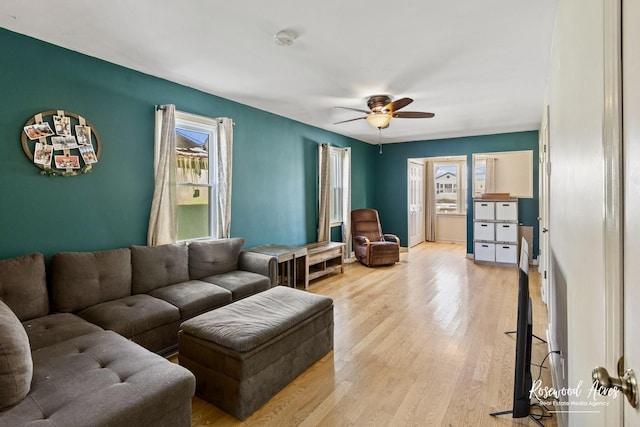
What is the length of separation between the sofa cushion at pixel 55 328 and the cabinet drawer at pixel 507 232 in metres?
6.30

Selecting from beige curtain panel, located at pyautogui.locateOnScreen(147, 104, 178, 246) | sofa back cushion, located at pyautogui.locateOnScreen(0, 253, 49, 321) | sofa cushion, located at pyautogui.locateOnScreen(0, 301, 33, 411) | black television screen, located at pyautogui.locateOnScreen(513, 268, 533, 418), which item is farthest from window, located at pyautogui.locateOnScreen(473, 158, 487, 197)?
sofa cushion, located at pyautogui.locateOnScreen(0, 301, 33, 411)

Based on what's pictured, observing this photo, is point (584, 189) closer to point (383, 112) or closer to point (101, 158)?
point (383, 112)

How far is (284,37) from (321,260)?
3.38 metres

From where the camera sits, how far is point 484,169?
7.85 meters

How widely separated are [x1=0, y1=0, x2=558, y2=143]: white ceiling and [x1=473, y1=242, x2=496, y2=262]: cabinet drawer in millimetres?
2978

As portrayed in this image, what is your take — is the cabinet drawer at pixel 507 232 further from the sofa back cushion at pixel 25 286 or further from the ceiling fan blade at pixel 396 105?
the sofa back cushion at pixel 25 286

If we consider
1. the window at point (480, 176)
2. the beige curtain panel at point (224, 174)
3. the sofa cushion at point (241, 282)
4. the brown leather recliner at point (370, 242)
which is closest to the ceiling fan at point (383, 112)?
the beige curtain panel at point (224, 174)

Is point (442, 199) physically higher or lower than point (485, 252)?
higher

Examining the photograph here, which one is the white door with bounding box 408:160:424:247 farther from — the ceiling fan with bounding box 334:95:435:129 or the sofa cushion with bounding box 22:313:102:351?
the sofa cushion with bounding box 22:313:102:351

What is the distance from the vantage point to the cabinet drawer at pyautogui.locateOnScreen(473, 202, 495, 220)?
6.16m

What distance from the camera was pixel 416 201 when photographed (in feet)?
27.6

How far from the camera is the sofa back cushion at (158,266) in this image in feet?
9.74

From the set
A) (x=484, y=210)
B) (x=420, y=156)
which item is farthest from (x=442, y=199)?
(x=484, y=210)

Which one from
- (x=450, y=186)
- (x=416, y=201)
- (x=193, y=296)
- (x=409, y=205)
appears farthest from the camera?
(x=450, y=186)
